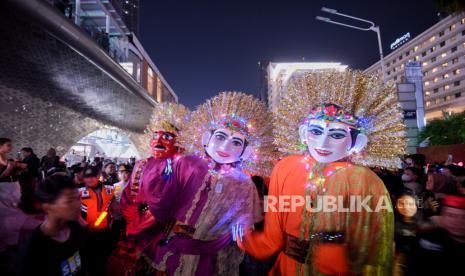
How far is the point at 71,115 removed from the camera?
11.7 m

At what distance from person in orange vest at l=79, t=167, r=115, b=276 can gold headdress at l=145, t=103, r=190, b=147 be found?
1.16 m

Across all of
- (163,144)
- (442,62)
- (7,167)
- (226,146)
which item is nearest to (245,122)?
(226,146)

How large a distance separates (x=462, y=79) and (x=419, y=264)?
72854 millimetres

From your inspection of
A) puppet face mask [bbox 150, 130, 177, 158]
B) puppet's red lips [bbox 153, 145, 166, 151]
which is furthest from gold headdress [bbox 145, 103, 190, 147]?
puppet's red lips [bbox 153, 145, 166, 151]

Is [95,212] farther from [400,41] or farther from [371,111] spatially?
[400,41]

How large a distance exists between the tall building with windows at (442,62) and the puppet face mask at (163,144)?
64334 mm

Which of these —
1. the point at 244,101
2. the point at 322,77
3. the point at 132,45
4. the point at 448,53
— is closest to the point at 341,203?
the point at 322,77

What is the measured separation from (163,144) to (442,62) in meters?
77.4

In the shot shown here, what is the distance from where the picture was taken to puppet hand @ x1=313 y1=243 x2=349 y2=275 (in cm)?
196

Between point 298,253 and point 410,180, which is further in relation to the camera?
point 410,180

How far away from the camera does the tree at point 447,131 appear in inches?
1211

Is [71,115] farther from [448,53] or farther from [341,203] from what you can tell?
[448,53]

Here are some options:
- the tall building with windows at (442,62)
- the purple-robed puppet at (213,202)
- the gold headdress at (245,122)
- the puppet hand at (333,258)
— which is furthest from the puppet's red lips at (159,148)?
the tall building with windows at (442,62)

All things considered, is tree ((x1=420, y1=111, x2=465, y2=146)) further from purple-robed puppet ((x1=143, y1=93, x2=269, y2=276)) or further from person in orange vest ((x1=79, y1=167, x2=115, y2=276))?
person in orange vest ((x1=79, y1=167, x2=115, y2=276))
